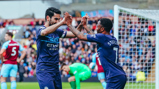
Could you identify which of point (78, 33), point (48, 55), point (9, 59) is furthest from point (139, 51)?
point (78, 33)

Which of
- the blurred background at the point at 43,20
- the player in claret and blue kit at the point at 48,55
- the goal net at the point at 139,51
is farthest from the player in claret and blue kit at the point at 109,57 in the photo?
the blurred background at the point at 43,20

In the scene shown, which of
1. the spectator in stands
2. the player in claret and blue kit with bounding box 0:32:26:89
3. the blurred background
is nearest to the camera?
the player in claret and blue kit with bounding box 0:32:26:89

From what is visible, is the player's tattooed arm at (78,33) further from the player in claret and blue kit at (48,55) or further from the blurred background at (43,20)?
the blurred background at (43,20)

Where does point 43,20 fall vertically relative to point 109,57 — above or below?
below

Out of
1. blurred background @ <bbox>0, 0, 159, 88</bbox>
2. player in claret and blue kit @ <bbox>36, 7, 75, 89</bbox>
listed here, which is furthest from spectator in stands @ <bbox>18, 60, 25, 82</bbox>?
player in claret and blue kit @ <bbox>36, 7, 75, 89</bbox>

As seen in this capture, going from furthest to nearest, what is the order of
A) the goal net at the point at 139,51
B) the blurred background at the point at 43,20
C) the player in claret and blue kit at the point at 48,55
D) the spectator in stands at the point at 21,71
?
1. the blurred background at the point at 43,20
2. the spectator in stands at the point at 21,71
3. the goal net at the point at 139,51
4. the player in claret and blue kit at the point at 48,55

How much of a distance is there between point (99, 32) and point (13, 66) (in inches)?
194

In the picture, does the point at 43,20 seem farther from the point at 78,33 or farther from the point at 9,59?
the point at 78,33

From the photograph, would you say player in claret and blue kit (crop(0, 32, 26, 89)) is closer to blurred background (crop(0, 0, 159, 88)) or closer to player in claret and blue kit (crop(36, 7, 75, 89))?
player in claret and blue kit (crop(36, 7, 75, 89))

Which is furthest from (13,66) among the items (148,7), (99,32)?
(148,7)

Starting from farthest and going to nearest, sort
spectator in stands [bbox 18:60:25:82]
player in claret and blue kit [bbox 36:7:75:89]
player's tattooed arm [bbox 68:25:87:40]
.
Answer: spectator in stands [bbox 18:60:25:82], player in claret and blue kit [bbox 36:7:75:89], player's tattooed arm [bbox 68:25:87:40]

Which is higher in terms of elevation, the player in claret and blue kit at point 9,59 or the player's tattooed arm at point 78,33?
the player's tattooed arm at point 78,33

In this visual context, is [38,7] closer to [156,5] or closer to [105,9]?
[105,9]

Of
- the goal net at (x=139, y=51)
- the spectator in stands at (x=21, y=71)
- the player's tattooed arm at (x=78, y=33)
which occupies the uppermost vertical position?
the player's tattooed arm at (x=78, y=33)
